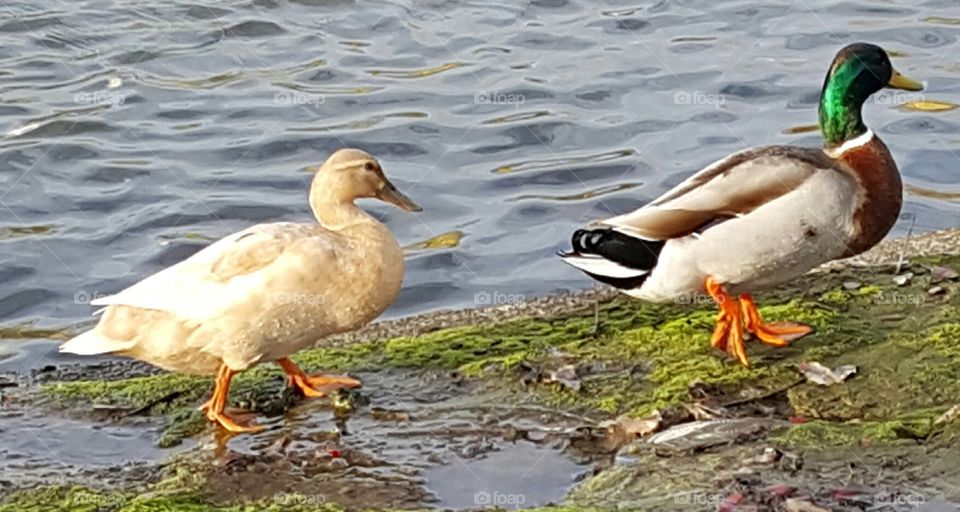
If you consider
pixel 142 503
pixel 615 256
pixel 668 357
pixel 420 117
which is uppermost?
pixel 615 256

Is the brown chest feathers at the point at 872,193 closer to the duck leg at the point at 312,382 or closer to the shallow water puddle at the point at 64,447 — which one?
the duck leg at the point at 312,382

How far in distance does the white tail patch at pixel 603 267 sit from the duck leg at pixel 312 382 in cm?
96

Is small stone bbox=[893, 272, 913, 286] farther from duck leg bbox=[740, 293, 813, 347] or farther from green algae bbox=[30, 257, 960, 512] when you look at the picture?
duck leg bbox=[740, 293, 813, 347]

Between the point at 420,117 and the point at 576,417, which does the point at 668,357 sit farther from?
the point at 420,117

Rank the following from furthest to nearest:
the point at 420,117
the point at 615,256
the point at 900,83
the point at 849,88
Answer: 1. the point at 420,117
2. the point at 900,83
3. the point at 849,88
4. the point at 615,256

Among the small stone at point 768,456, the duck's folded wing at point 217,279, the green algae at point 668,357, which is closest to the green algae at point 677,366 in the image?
the green algae at point 668,357

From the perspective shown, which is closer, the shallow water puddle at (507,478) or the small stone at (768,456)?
the small stone at (768,456)

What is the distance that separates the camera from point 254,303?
536 cm

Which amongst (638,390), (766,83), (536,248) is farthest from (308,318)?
(766,83)

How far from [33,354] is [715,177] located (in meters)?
3.40

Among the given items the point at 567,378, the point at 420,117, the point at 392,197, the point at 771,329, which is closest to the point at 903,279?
the point at 771,329

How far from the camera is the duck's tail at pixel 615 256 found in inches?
227

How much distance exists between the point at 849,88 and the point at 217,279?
8.52ft

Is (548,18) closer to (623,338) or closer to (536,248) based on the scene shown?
(536,248)
